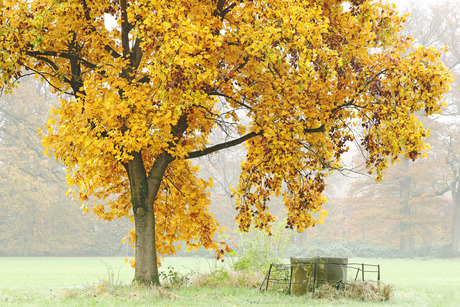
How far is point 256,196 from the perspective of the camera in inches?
423

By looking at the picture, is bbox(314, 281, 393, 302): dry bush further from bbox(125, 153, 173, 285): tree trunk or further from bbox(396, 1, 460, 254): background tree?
bbox(396, 1, 460, 254): background tree

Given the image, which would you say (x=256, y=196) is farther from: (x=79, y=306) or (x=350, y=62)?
(x=79, y=306)

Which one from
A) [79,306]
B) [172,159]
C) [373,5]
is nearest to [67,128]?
[172,159]

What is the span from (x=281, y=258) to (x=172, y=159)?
4.28 meters

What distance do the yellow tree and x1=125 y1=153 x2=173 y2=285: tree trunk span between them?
0.02 metres

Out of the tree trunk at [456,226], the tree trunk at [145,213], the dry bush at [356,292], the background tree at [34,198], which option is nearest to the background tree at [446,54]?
the tree trunk at [456,226]

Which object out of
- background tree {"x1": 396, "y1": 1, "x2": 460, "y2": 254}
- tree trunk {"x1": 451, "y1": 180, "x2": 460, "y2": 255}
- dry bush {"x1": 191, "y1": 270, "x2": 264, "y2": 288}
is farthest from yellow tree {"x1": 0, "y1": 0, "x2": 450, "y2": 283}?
tree trunk {"x1": 451, "y1": 180, "x2": 460, "y2": 255}

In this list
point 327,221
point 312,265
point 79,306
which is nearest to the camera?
point 79,306

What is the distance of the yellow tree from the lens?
7.72 m

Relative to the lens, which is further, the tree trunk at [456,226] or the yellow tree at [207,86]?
the tree trunk at [456,226]

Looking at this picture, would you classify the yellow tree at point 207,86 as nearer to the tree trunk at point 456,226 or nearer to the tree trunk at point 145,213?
the tree trunk at point 145,213

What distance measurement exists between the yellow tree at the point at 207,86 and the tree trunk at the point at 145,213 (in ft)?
0.08

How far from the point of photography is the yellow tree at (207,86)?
772 cm

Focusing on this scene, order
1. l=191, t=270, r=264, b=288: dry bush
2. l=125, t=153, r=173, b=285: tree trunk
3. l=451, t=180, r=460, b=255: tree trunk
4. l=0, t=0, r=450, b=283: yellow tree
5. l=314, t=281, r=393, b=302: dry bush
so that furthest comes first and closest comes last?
l=451, t=180, r=460, b=255: tree trunk
l=191, t=270, r=264, b=288: dry bush
l=125, t=153, r=173, b=285: tree trunk
l=314, t=281, r=393, b=302: dry bush
l=0, t=0, r=450, b=283: yellow tree
